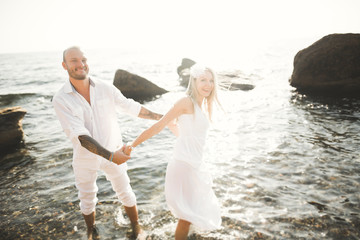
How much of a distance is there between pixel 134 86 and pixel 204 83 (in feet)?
42.3

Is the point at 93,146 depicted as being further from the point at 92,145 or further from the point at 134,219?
the point at 134,219

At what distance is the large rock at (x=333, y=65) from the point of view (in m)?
12.1

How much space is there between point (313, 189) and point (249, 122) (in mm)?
5199

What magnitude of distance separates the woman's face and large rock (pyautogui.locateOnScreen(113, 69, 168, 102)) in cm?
1219

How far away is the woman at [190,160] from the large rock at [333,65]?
12.2 metres

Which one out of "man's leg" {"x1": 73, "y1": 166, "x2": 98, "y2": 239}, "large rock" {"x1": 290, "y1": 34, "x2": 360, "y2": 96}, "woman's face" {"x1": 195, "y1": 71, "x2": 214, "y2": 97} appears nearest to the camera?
"woman's face" {"x1": 195, "y1": 71, "x2": 214, "y2": 97}

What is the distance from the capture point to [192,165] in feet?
11.1

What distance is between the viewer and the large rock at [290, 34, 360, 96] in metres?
12.1

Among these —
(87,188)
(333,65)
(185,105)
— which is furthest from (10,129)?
(333,65)

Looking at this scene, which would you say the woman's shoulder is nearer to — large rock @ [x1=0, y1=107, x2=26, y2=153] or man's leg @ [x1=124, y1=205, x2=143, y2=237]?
man's leg @ [x1=124, y1=205, x2=143, y2=237]

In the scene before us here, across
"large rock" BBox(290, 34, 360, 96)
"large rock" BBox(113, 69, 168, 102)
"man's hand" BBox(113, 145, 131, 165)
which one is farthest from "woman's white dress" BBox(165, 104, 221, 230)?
"large rock" BBox(290, 34, 360, 96)

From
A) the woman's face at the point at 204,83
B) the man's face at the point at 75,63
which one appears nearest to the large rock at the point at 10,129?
the man's face at the point at 75,63

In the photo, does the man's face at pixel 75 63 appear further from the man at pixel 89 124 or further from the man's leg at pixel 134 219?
the man's leg at pixel 134 219

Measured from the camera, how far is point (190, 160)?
11.0 feet
